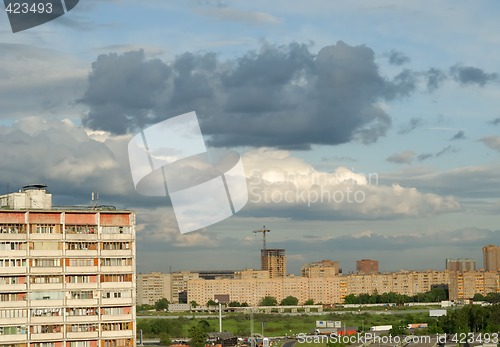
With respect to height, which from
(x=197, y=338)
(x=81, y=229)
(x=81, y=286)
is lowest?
(x=197, y=338)

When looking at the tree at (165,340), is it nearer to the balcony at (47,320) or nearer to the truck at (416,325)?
the truck at (416,325)

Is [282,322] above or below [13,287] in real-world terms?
below

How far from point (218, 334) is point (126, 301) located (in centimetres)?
6142

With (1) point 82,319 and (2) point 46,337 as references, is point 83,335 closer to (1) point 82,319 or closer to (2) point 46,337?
(1) point 82,319

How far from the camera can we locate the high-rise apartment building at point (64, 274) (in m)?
41.4

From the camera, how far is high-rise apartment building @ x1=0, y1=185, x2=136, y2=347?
4141 centimetres

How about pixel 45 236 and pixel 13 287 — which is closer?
pixel 13 287

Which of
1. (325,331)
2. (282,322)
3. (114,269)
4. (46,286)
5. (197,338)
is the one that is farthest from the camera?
(282,322)

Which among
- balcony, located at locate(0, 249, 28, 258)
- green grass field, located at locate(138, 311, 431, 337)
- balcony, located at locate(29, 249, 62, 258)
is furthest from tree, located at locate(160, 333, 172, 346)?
balcony, located at locate(0, 249, 28, 258)

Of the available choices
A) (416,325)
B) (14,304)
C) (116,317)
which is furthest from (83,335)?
(416,325)

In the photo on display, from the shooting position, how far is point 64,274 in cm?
4250

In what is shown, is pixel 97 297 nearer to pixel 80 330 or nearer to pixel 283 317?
pixel 80 330

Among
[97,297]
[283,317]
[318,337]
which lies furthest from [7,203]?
[283,317]

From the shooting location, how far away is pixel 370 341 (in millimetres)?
104188
